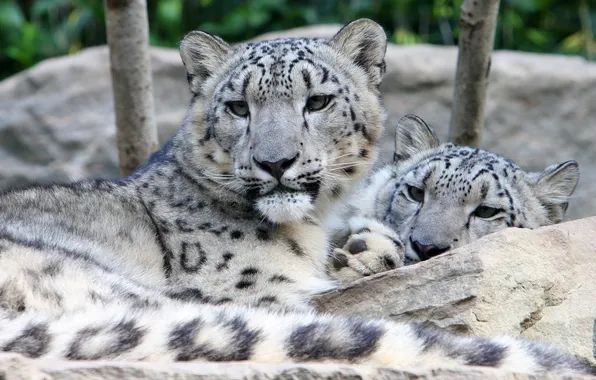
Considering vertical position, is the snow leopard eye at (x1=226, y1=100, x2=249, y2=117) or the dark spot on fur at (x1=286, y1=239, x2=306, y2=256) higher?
the snow leopard eye at (x1=226, y1=100, x2=249, y2=117)

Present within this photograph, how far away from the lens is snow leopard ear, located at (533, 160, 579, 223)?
4.74 meters

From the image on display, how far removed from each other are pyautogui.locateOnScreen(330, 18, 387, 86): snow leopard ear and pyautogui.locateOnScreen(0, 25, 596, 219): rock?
370cm

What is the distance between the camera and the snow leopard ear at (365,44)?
436cm

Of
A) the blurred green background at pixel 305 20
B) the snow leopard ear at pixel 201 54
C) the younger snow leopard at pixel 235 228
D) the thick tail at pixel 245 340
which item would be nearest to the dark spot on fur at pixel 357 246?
the younger snow leopard at pixel 235 228

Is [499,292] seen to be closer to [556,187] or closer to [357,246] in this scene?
[357,246]

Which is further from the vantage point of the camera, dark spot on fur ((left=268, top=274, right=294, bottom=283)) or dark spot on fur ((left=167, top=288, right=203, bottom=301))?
dark spot on fur ((left=268, top=274, right=294, bottom=283))

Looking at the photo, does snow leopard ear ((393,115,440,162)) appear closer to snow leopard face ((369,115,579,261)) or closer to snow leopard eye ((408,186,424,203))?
snow leopard face ((369,115,579,261))

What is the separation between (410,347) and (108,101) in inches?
269

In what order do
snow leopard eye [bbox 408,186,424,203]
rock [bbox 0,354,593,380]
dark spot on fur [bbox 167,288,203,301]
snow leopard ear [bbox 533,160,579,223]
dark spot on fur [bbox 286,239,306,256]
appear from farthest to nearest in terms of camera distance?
1. snow leopard ear [bbox 533,160,579,223]
2. snow leopard eye [bbox 408,186,424,203]
3. dark spot on fur [bbox 286,239,306,256]
4. dark spot on fur [bbox 167,288,203,301]
5. rock [bbox 0,354,593,380]

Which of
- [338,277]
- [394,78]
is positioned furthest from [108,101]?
[338,277]

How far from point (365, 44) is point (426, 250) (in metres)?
1.05

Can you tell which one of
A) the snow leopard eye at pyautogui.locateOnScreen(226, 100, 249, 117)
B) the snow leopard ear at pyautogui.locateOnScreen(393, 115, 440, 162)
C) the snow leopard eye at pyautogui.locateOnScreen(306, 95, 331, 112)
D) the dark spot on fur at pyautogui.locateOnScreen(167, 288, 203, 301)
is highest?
the snow leopard eye at pyautogui.locateOnScreen(306, 95, 331, 112)

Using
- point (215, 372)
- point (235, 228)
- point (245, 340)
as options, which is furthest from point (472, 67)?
point (215, 372)

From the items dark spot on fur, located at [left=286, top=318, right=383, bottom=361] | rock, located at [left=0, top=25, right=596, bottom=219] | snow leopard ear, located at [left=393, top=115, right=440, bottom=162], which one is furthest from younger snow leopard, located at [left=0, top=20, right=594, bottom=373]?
rock, located at [left=0, top=25, right=596, bottom=219]
